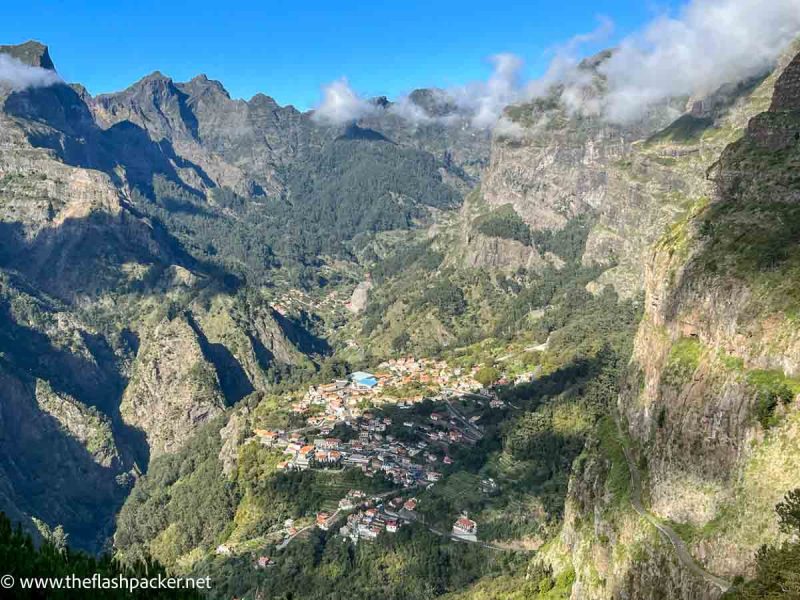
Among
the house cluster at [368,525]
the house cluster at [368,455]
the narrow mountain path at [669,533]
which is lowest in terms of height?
→ the house cluster at [368,525]

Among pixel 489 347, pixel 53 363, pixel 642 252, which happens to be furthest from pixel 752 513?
pixel 53 363

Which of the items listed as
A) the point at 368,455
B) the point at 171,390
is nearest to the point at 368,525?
the point at 368,455

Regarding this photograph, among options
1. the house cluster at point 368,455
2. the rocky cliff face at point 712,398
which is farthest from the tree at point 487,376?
the rocky cliff face at point 712,398

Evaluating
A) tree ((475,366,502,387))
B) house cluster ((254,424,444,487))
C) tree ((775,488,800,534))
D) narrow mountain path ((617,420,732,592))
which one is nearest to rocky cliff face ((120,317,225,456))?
house cluster ((254,424,444,487))

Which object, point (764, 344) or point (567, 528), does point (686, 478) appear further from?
point (567, 528)

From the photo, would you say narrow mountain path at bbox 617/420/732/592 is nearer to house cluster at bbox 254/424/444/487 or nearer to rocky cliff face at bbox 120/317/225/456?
house cluster at bbox 254/424/444/487

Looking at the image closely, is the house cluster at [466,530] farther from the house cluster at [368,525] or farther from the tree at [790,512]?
the tree at [790,512]

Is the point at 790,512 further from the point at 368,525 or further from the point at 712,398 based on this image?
the point at 368,525
